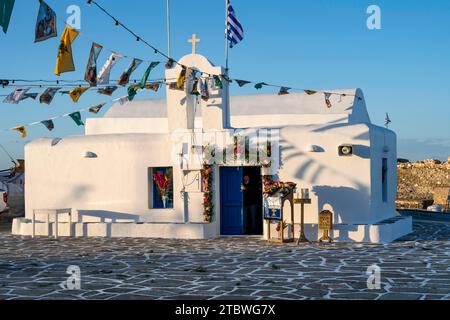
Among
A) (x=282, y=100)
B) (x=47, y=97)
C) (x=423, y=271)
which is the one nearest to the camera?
(x=423, y=271)

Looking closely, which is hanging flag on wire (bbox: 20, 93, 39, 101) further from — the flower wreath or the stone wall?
the stone wall

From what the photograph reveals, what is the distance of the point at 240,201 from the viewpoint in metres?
17.8

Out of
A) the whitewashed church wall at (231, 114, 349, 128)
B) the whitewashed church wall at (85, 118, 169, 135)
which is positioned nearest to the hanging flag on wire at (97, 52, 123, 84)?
the whitewashed church wall at (231, 114, 349, 128)

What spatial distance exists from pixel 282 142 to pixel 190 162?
261cm

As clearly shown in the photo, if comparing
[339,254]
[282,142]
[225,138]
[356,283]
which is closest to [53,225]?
[225,138]

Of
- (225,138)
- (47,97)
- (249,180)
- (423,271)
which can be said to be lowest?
(423,271)

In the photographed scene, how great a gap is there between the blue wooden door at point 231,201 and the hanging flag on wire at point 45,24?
7.64 metres

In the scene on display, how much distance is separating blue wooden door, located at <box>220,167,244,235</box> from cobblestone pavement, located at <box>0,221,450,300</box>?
98 centimetres

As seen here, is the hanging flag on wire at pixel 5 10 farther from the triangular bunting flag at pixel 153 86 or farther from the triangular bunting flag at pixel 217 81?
the triangular bunting flag at pixel 153 86

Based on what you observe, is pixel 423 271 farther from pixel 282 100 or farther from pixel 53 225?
pixel 282 100

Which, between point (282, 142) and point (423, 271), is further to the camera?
point (282, 142)

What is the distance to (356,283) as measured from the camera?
33.8 ft

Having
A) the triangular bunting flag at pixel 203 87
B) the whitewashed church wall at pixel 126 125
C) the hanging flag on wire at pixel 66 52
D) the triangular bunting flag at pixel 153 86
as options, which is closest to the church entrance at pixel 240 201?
the triangular bunting flag at pixel 203 87

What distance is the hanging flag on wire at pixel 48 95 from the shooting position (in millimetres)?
16812
